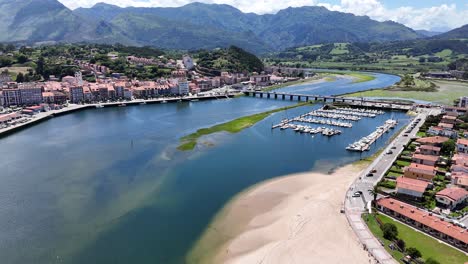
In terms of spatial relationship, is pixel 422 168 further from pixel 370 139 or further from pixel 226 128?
pixel 226 128

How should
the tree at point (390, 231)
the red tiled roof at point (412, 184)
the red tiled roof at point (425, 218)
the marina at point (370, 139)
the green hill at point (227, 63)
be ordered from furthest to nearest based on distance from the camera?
the green hill at point (227, 63) → the marina at point (370, 139) → the red tiled roof at point (412, 184) → the tree at point (390, 231) → the red tiled roof at point (425, 218)

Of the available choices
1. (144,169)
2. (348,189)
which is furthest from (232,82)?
(348,189)

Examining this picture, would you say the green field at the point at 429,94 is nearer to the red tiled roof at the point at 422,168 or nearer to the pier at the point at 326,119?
the pier at the point at 326,119

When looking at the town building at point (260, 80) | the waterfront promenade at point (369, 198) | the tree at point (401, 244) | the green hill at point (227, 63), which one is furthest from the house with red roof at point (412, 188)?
the green hill at point (227, 63)

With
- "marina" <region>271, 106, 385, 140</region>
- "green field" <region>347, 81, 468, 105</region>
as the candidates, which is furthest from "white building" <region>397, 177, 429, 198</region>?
"green field" <region>347, 81, 468, 105</region>

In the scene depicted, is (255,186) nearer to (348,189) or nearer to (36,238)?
(348,189)

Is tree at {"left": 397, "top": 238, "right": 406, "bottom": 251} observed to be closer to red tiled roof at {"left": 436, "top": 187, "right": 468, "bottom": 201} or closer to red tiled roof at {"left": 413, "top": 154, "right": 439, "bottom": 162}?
red tiled roof at {"left": 436, "top": 187, "right": 468, "bottom": 201}
